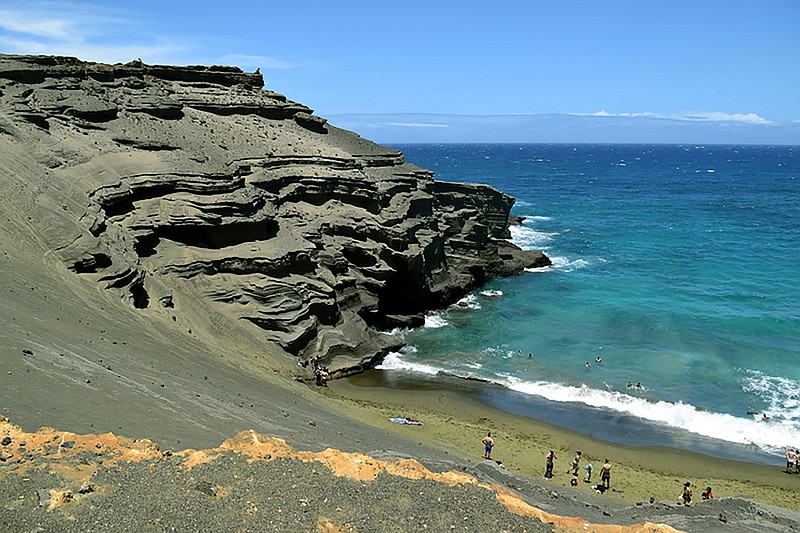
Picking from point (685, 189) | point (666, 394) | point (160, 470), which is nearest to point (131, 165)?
point (160, 470)

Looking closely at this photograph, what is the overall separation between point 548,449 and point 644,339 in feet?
48.3

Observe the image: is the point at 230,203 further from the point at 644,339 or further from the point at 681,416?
the point at 644,339

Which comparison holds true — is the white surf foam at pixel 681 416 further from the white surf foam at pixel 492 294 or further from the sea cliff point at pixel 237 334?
the white surf foam at pixel 492 294

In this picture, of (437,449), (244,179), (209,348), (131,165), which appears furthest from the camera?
(244,179)

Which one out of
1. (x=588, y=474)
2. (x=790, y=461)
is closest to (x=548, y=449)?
(x=588, y=474)

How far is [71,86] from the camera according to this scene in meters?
35.2

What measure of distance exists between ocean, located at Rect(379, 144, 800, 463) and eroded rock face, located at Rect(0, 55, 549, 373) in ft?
12.5

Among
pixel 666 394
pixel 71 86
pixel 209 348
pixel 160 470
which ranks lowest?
pixel 666 394

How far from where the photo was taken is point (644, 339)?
1471 inches

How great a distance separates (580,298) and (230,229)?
24.8m

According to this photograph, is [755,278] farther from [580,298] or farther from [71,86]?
[71,86]

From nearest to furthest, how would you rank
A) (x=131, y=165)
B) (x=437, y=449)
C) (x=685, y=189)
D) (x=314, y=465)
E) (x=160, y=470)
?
(x=160, y=470) → (x=314, y=465) → (x=437, y=449) → (x=131, y=165) → (x=685, y=189)

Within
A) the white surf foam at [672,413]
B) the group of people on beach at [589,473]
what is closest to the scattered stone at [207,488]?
the group of people on beach at [589,473]

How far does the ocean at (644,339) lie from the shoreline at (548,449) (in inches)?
41.9
